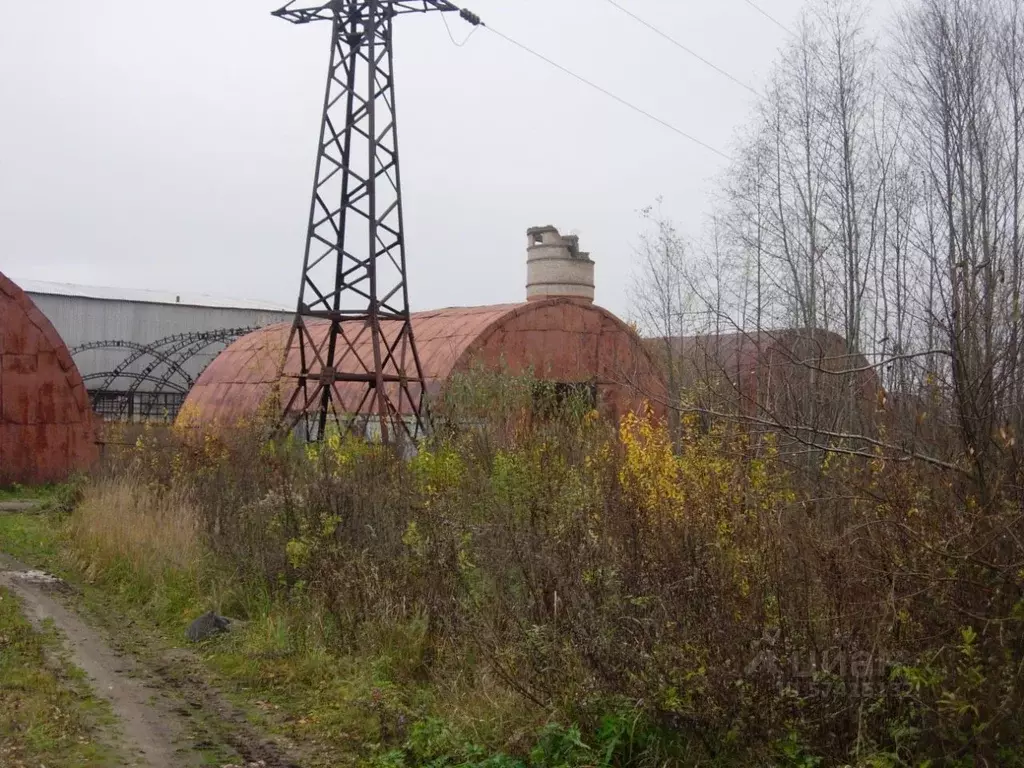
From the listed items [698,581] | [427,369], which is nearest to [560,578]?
[698,581]

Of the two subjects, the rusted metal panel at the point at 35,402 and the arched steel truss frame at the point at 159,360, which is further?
the arched steel truss frame at the point at 159,360

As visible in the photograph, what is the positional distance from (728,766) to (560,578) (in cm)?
177

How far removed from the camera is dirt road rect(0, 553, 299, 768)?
652cm

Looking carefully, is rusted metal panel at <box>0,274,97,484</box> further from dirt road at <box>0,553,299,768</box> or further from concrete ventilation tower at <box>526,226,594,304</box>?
dirt road at <box>0,553,299,768</box>

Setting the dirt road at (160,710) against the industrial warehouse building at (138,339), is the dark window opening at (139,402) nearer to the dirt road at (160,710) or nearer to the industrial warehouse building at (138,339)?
the industrial warehouse building at (138,339)

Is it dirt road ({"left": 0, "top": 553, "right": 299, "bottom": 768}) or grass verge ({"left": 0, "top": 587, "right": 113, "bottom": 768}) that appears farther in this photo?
dirt road ({"left": 0, "top": 553, "right": 299, "bottom": 768})

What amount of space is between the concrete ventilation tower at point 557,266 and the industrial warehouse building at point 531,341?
1.0 inches

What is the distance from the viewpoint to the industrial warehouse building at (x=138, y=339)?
45.2 m

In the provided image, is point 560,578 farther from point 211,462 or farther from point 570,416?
point 211,462

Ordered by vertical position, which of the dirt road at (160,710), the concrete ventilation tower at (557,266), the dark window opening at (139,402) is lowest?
the dirt road at (160,710)

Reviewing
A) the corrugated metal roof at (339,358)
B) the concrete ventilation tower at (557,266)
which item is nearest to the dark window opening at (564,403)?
the corrugated metal roof at (339,358)

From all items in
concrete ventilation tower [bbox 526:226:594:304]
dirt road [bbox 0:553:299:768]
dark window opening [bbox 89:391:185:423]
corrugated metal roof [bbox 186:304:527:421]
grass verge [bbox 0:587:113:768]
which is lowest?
dirt road [bbox 0:553:299:768]

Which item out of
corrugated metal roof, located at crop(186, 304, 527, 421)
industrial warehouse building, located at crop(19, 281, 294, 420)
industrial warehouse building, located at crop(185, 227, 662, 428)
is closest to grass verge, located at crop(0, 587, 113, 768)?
corrugated metal roof, located at crop(186, 304, 527, 421)

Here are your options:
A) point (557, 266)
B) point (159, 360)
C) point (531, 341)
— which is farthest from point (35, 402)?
point (159, 360)
